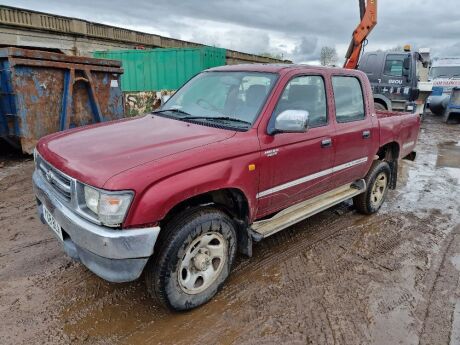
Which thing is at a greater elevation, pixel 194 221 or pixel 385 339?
pixel 194 221

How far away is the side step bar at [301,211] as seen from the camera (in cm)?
321

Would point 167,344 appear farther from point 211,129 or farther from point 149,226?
point 211,129

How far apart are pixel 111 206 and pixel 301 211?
80.0 inches

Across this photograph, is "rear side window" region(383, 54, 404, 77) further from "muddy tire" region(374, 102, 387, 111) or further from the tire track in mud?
the tire track in mud

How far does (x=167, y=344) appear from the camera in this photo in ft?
8.23

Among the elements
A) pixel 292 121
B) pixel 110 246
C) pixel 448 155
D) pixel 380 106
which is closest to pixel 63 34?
pixel 380 106

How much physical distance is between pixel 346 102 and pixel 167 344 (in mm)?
3078

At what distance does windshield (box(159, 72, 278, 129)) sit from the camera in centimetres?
316

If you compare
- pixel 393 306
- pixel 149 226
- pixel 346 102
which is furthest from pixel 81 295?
pixel 346 102

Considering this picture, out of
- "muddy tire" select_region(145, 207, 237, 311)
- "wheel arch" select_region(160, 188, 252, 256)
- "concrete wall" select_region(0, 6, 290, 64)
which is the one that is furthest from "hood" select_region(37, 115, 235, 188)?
"concrete wall" select_region(0, 6, 290, 64)

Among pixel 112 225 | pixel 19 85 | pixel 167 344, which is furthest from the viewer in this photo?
pixel 19 85

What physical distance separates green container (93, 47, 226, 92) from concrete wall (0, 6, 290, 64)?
505 centimetres

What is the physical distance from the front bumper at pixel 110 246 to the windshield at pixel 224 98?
125 centimetres

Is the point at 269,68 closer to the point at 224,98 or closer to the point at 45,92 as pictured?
the point at 224,98
